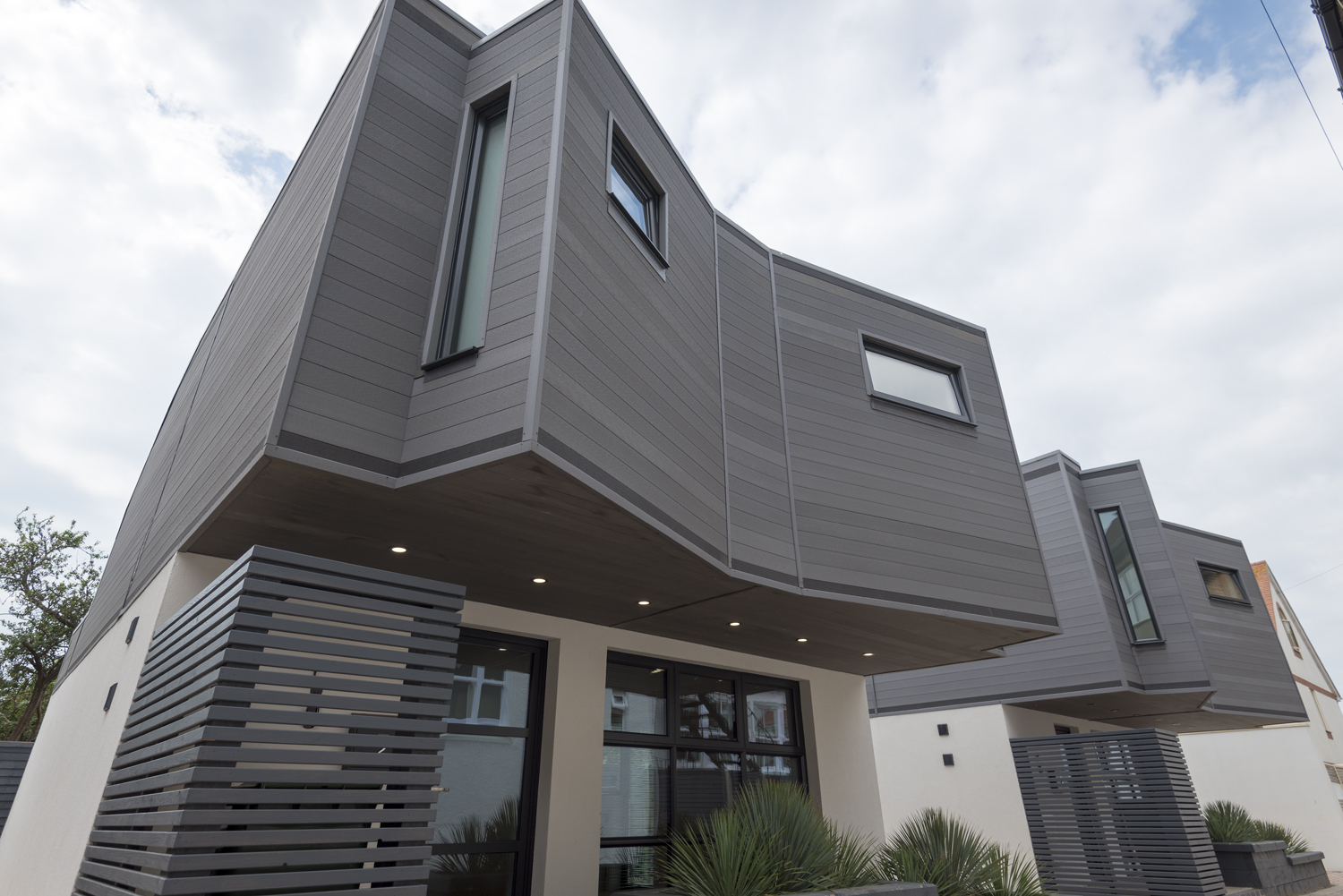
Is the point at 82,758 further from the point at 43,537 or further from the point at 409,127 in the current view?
the point at 43,537

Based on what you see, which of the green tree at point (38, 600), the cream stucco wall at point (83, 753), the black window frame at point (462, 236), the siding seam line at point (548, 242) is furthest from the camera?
the green tree at point (38, 600)

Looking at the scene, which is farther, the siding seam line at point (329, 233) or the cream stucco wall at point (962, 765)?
the cream stucco wall at point (962, 765)

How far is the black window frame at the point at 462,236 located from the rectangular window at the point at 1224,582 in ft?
48.9

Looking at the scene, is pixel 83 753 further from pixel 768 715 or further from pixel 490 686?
pixel 768 715

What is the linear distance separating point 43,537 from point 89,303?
690 cm

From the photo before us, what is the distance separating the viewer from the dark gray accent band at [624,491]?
340 cm

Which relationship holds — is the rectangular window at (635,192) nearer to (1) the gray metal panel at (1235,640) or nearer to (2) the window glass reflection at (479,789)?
(2) the window glass reflection at (479,789)

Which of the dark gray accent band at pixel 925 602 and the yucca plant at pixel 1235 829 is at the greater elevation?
the dark gray accent band at pixel 925 602

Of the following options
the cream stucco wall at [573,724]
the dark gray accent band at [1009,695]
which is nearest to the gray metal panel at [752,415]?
the cream stucco wall at [573,724]

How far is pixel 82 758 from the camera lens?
16.5ft

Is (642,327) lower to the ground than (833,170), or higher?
lower

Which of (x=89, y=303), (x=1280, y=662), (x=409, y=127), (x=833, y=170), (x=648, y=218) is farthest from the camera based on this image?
(x=89, y=303)

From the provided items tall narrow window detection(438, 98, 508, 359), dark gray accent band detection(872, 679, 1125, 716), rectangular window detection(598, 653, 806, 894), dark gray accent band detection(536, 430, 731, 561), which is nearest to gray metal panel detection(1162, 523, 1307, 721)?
dark gray accent band detection(872, 679, 1125, 716)

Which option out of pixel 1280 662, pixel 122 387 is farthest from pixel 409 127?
pixel 122 387
